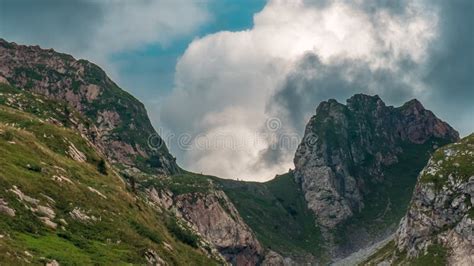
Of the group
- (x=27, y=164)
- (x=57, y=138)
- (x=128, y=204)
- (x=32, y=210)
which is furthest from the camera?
A: (x=57, y=138)

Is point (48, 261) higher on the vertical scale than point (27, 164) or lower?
lower

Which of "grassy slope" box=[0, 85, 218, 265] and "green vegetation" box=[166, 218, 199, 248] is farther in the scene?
"green vegetation" box=[166, 218, 199, 248]

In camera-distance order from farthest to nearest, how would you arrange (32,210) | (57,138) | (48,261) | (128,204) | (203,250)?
(203,250), (57,138), (128,204), (32,210), (48,261)

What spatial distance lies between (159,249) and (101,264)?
34.8 metres

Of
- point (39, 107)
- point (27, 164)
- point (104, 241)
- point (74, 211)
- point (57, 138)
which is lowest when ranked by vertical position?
point (104, 241)

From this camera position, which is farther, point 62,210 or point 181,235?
point 181,235

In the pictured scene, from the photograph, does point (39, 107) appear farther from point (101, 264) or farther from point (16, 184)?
point (101, 264)

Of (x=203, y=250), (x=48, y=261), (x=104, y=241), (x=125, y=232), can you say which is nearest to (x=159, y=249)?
(x=125, y=232)

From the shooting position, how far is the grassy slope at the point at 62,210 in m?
64.8

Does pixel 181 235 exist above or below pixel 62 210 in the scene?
above

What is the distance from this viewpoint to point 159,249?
103250 millimetres

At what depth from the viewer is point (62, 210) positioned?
84.2m

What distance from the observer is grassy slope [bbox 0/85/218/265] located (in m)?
64.8

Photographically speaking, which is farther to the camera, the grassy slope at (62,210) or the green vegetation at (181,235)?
the green vegetation at (181,235)
